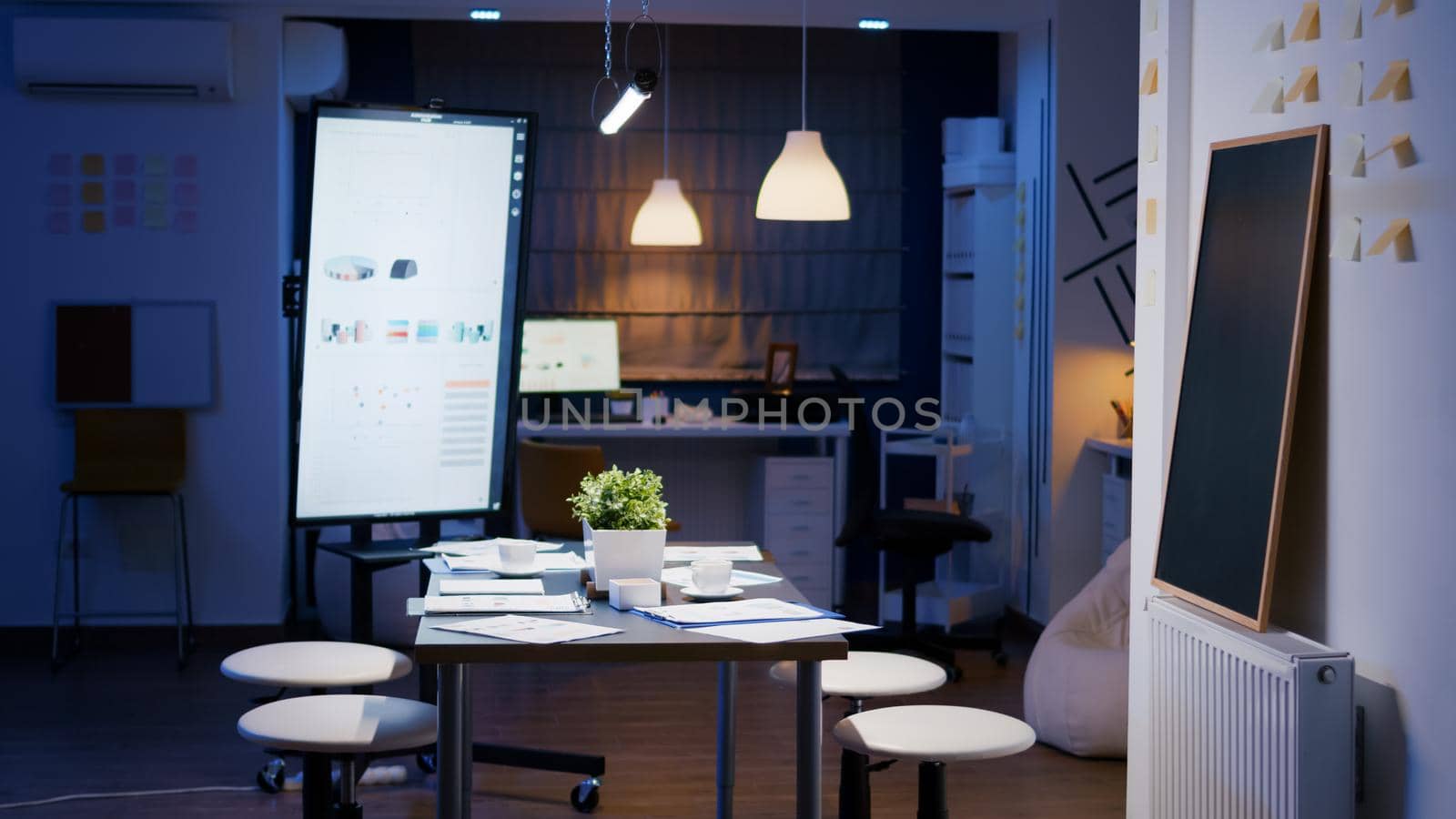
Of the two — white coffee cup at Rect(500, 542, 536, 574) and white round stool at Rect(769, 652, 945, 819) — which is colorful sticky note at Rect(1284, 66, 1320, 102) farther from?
white coffee cup at Rect(500, 542, 536, 574)

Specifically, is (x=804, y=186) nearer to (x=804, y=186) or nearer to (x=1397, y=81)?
(x=804, y=186)

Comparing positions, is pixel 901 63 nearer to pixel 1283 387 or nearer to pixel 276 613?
pixel 276 613

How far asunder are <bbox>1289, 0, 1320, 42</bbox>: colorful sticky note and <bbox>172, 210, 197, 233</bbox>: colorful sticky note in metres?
4.68

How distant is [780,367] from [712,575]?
4.44m

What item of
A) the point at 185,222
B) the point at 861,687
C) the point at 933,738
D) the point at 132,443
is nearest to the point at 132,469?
the point at 132,443

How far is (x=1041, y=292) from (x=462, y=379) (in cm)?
303

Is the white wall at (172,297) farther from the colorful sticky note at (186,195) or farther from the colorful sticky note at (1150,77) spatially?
the colorful sticky note at (1150,77)

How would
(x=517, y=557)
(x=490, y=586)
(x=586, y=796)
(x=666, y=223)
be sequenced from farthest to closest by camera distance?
(x=666, y=223) < (x=586, y=796) < (x=517, y=557) < (x=490, y=586)

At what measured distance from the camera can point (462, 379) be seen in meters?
4.45

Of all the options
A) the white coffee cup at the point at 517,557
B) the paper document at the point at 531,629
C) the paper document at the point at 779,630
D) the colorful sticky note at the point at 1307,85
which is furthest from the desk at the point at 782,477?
the colorful sticky note at the point at 1307,85

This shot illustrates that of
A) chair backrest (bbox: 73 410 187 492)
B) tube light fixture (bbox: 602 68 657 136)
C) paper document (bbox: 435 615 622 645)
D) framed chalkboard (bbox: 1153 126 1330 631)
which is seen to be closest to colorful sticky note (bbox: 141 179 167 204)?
chair backrest (bbox: 73 410 187 492)

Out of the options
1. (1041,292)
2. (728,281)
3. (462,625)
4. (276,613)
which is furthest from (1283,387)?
(728,281)

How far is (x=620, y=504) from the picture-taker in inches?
125

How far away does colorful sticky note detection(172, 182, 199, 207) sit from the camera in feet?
20.5
